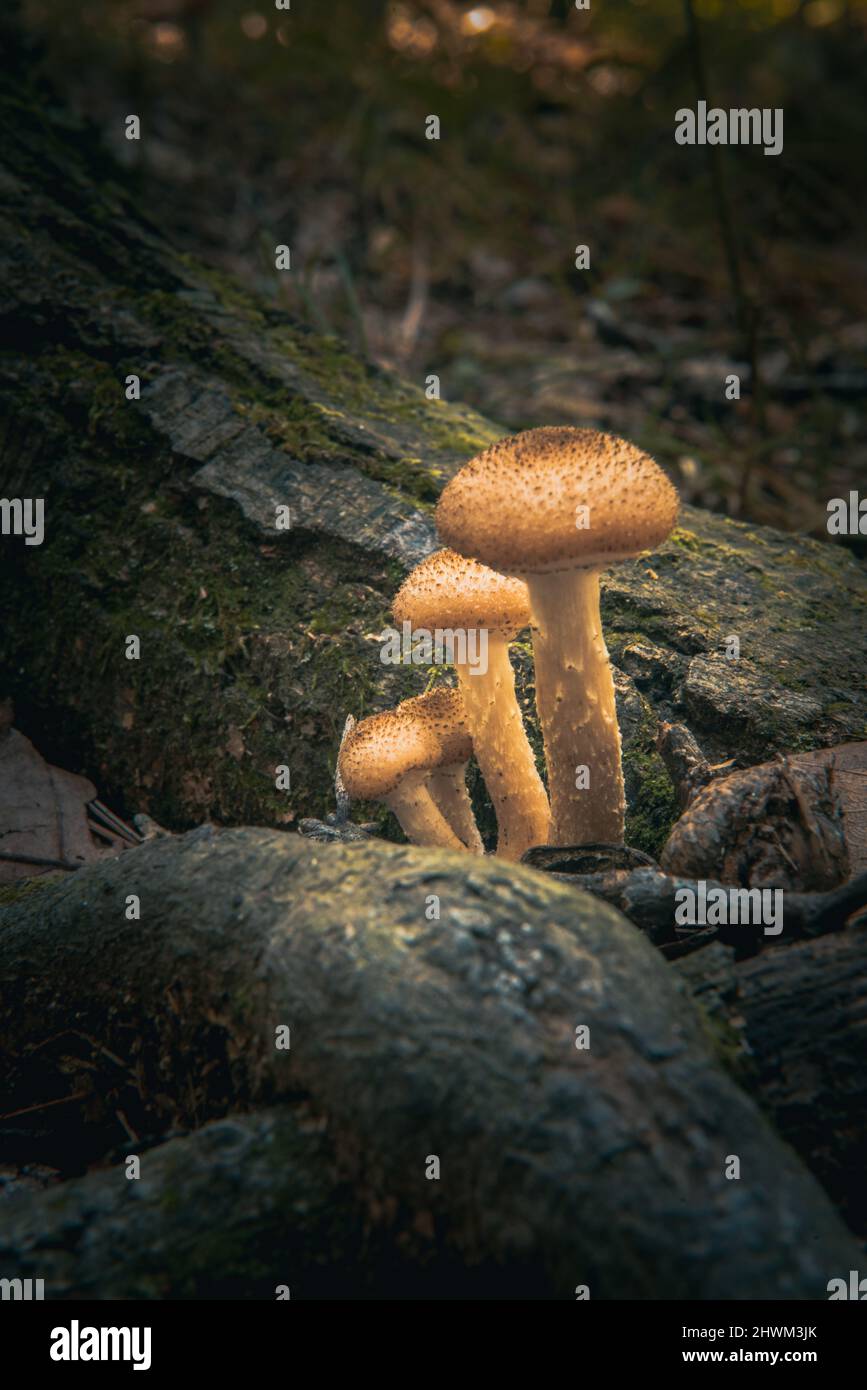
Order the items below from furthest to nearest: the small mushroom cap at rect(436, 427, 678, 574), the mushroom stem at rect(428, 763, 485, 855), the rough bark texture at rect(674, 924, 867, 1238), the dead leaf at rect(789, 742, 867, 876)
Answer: the mushroom stem at rect(428, 763, 485, 855) < the dead leaf at rect(789, 742, 867, 876) < the small mushroom cap at rect(436, 427, 678, 574) < the rough bark texture at rect(674, 924, 867, 1238)

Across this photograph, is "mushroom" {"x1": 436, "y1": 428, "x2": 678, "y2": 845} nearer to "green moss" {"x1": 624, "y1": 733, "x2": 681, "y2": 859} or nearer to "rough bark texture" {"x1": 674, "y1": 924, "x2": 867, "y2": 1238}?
"green moss" {"x1": 624, "y1": 733, "x2": 681, "y2": 859}

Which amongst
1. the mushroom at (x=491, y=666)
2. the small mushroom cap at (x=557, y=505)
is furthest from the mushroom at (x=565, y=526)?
the mushroom at (x=491, y=666)

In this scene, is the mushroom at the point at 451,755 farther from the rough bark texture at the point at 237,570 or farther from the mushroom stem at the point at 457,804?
the rough bark texture at the point at 237,570

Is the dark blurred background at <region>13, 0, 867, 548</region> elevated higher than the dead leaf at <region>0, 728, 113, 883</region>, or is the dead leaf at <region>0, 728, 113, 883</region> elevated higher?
the dark blurred background at <region>13, 0, 867, 548</region>

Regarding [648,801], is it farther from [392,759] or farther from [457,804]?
[392,759]

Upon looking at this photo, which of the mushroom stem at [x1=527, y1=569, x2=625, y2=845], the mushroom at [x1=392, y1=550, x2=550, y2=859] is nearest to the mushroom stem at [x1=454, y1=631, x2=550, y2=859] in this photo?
the mushroom at [x1=392, y1=550, x2=550, y2=859]

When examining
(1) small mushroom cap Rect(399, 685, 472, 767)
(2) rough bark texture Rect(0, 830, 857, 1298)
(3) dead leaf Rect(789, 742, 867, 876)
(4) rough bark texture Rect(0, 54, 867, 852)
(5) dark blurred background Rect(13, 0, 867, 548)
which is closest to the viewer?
(2) rough bark texture Rect(0, 830, 857, 1298)
